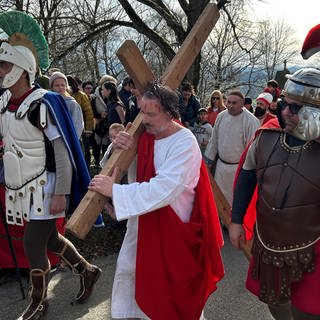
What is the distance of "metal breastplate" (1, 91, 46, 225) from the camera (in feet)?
8.98

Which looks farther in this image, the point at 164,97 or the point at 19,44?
the point at 19,44

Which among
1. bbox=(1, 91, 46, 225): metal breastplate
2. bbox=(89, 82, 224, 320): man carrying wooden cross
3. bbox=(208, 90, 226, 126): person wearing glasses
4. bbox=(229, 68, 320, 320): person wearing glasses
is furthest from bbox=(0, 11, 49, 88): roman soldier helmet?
bbox=(208, 90, 226, 126): person wearing glasses

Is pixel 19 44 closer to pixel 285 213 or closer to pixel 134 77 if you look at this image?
pixel 134 77

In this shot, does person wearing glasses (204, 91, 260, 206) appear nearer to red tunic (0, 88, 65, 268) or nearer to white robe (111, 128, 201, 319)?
red tunic (0, 88, 65, 268)

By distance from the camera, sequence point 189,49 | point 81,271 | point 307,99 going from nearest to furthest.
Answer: point 307,99 < point 189,49 < point 81,271

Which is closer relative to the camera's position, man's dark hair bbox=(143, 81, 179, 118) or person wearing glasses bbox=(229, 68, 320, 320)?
person wearing glasses bbox=(229, 68, 320, 320)

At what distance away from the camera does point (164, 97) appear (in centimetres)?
219

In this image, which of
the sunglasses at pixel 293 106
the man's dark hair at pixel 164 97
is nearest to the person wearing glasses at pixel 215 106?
the man's dark hair at pixel 164 97

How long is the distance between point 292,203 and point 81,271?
1.85 m

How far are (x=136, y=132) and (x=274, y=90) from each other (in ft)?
21.5

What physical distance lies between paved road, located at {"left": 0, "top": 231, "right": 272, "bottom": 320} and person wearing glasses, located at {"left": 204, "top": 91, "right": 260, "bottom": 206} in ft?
4.81

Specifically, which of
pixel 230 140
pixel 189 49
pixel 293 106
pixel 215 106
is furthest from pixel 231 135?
pixel 293 106

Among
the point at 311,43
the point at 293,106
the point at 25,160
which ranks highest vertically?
the point at 311,43

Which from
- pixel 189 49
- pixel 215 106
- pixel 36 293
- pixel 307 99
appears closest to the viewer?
pixel 307 99
